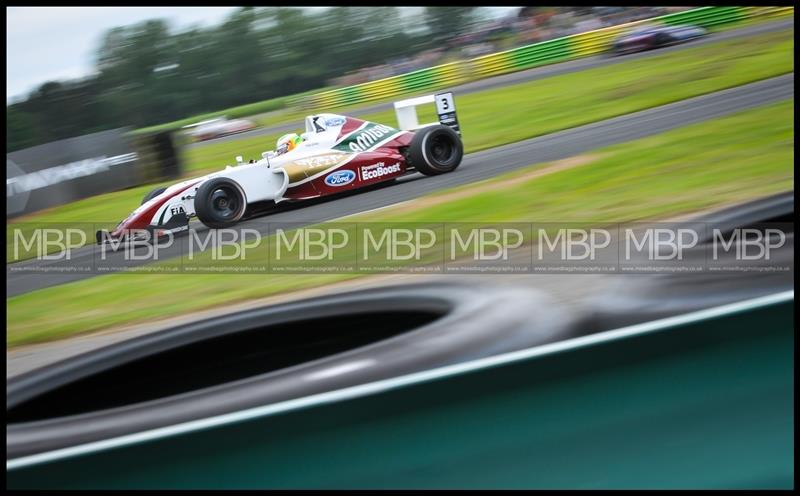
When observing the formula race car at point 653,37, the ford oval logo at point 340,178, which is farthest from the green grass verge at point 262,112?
the formula race car at point 653,37

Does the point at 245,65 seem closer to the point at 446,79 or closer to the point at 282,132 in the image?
the point at 282,132

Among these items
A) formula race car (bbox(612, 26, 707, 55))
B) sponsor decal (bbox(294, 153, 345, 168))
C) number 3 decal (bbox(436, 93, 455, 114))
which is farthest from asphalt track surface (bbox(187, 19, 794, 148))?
sponsor decal (bbox(294, 153, 345, 168))

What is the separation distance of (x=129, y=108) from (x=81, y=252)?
3.69ft

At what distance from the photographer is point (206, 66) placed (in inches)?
216

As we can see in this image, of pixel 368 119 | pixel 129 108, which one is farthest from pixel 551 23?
pixel 129 108

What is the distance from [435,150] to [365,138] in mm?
581

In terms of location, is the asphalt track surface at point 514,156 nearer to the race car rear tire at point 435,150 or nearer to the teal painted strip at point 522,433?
the race car rear tire at point 435,150

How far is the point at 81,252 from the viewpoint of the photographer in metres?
5.23

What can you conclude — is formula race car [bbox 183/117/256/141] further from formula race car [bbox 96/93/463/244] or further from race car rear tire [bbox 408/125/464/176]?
race car rear tire [bbox 408/125/464/176]

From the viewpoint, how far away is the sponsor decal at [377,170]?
6.31 m

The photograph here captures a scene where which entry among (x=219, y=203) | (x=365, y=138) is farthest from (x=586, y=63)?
(x=219, y=203)

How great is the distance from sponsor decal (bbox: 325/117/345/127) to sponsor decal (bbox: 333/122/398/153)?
17 centimetres

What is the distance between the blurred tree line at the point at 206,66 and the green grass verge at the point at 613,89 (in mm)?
1093

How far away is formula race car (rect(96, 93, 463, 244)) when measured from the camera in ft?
18.0
